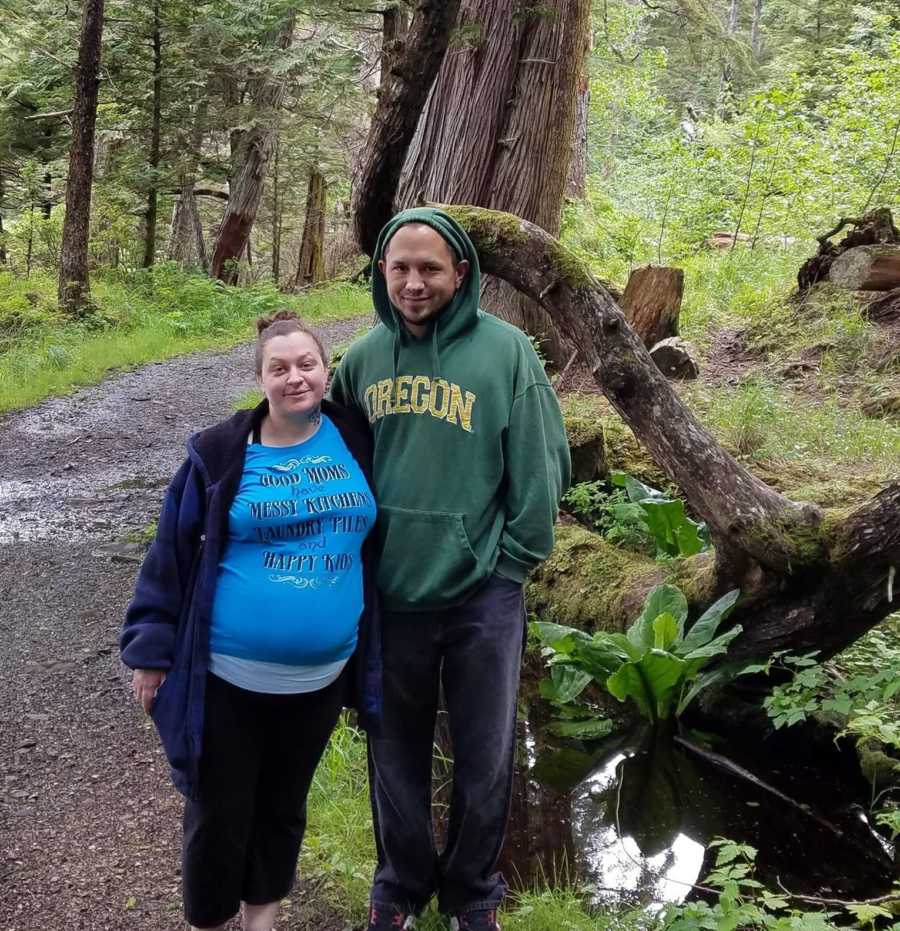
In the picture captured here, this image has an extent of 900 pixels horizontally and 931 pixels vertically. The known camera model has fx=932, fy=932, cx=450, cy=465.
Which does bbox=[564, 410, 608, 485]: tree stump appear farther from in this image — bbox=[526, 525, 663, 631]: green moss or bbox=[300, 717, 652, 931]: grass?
bbox=[300, 717, 652, 931]: grass

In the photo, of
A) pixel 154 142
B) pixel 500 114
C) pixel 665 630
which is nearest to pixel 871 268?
pixel 500 114

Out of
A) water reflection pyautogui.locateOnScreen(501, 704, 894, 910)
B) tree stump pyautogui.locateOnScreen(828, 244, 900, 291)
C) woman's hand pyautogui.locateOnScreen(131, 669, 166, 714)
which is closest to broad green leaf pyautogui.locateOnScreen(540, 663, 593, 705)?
water reflection pyautogui.locateOnScreen(501, 704, 894, 910)

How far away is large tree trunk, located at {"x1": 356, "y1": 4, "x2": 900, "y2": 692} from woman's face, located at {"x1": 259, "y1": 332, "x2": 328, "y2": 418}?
1768 mm

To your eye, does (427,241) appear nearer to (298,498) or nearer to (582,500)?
(298,498)

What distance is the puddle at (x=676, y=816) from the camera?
11.2 feet

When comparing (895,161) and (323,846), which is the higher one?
(895,161)

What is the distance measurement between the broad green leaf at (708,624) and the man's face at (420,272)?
233cm

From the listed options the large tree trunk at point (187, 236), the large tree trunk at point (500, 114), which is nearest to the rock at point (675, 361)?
the large tree trunk at point (500, 114)

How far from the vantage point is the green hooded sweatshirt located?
252 centimetres

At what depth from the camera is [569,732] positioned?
443 centimetres

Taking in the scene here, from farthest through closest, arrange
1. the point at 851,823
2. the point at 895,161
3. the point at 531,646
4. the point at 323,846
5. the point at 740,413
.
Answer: the point at 895,161 → the point at 740,413 → the point at 531,646 → the point at 851,823 → the point at 323,846

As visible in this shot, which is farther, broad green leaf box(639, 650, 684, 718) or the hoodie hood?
broad green leaf box(639, 650, 684, 718)

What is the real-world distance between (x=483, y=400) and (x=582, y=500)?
143 inches

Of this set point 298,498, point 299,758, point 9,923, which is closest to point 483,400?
point 298,498
